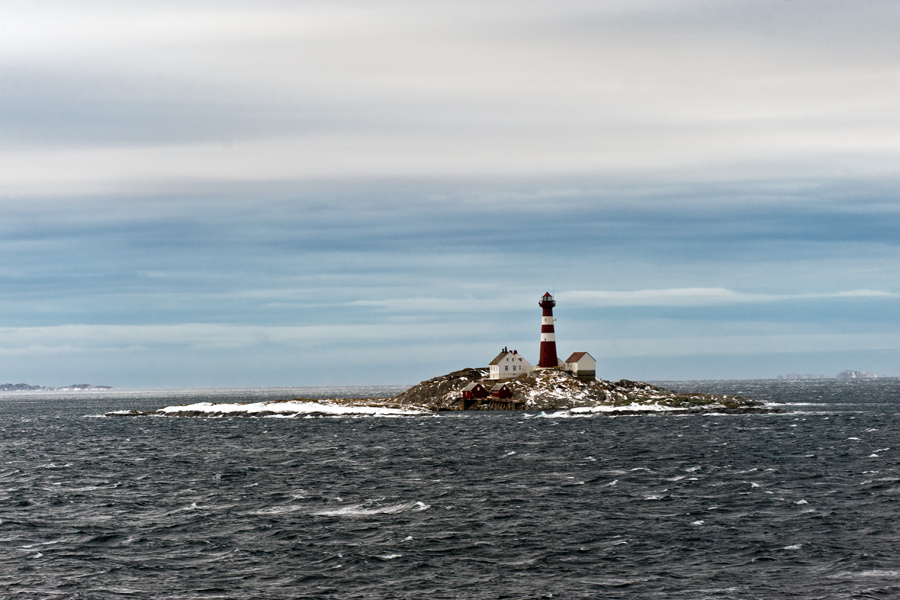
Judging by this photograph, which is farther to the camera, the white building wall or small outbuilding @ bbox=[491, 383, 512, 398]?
the white building wall

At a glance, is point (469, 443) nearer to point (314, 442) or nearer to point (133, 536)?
point (314, 442)

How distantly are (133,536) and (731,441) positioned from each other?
58106mm

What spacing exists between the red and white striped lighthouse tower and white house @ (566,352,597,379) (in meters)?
2.82

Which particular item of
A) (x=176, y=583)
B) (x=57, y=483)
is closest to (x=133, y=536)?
(x=176, y=583)

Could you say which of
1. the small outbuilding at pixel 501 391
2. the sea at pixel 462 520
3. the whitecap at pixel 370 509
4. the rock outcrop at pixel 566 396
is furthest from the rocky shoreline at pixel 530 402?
the whitecap at pixel 370 509

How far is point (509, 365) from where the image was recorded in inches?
6093

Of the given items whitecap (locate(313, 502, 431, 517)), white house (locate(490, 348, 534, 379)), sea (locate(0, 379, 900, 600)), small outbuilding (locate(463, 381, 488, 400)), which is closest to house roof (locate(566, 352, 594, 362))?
white house (locate(490, 348, 534, 379))

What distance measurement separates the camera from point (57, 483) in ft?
196

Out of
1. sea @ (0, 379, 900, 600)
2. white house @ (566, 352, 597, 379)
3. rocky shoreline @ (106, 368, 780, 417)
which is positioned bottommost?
sea @ (0, 379, 900, 600)

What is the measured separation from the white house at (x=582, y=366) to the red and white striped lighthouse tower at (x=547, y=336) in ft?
9.24

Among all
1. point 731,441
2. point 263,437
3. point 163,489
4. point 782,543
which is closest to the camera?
point 782,543

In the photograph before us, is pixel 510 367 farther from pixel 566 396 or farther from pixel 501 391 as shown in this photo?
pixel 566 396

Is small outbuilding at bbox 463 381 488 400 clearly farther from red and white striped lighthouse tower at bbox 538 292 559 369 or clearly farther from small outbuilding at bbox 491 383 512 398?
red and white striped lighthouse tower at bbox 538 292 559 369

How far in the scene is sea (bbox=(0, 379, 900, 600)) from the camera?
3200 cm
